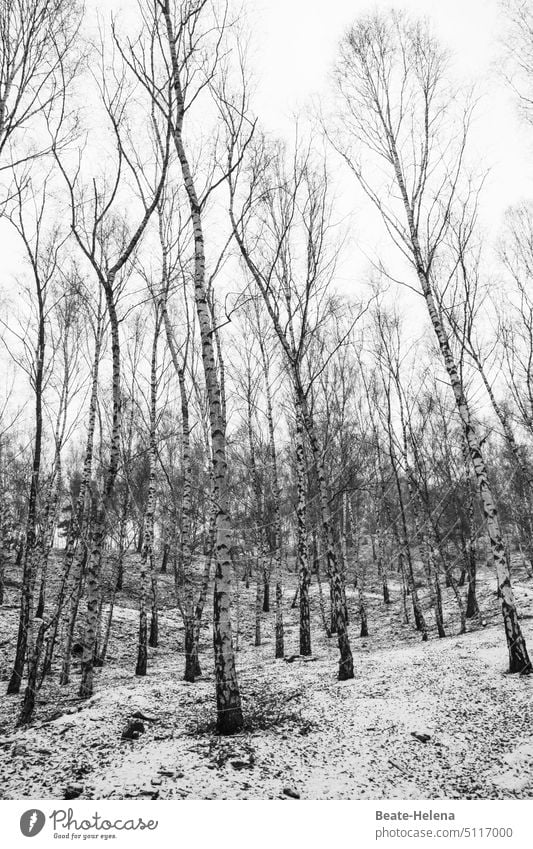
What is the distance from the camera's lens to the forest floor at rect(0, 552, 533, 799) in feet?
11.1

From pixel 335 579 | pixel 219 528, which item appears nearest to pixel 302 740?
pixel 219 528

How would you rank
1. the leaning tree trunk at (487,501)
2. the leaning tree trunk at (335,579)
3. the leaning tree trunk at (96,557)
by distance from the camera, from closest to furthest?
the leaning tree trunk at (96,557)
the leaning tree trunk at (487,501)
the leaning tree trunk at (335,579)

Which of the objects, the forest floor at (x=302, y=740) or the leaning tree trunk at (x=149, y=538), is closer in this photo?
the forest floor at (x=302, y=740)

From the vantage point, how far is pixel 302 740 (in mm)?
4242

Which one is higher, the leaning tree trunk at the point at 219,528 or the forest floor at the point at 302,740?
the leaning tree trunk at the point at 219,528

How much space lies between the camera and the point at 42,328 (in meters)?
7.11

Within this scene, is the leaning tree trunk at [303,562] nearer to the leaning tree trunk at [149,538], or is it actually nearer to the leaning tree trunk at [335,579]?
the leaning tree trunk at [335,579]

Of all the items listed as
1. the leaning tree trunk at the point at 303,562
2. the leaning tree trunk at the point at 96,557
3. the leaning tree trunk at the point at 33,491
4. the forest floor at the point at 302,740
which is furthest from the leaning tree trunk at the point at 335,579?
the leaning tree trunk at the point at 33,491

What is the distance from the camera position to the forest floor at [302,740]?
3.38 m

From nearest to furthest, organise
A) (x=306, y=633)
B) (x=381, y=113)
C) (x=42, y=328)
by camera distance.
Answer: (x=42, y=328), (x=381, y=113), (x=306, y=633)

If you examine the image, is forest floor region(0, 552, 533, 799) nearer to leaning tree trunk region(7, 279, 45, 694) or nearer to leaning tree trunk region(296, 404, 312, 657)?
leaning tree trunk region(7, 279, 45, 694)
